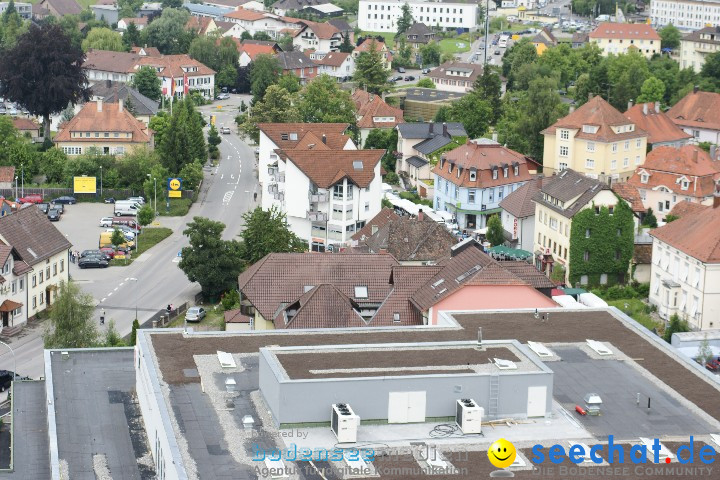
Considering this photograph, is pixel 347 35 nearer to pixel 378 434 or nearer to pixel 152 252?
pixel 152 252

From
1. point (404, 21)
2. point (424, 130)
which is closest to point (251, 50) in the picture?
point (404, 21)

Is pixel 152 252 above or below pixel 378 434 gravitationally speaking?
below

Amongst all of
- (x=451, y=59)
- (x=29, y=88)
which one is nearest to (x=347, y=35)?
(x=451, y=59)

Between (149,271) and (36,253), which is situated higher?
(36,253)

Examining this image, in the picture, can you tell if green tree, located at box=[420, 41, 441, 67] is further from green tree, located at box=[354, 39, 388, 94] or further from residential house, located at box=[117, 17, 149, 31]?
residential house, located at box=[117, 17, 149, 31]

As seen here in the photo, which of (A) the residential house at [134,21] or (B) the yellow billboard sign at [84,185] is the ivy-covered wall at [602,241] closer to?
(B) the yellow billboard sign at [84,185]

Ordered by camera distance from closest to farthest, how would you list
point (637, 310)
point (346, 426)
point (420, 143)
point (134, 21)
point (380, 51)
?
point (346, 426), point (637, 310), point (420, 143), point (380, 51), point (134, 21)

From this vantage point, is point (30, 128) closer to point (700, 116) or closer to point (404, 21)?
point (700, 116)
